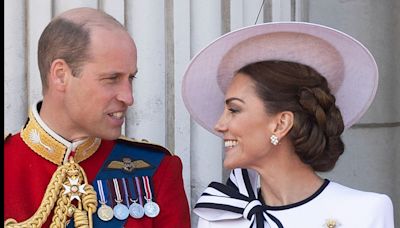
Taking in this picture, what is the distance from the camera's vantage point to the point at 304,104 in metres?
2.64

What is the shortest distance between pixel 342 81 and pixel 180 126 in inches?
36.4

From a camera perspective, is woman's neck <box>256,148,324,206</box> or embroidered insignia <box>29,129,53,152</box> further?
embroidered insignia <box>29,129,53,152</box>

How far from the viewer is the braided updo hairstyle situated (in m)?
2.64

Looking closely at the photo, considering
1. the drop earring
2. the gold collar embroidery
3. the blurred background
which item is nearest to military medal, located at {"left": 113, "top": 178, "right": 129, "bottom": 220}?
the gold collar embroidery

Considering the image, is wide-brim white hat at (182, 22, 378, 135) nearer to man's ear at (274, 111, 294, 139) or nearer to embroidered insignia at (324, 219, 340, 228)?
man's ear at (274, 111, 294, 139)

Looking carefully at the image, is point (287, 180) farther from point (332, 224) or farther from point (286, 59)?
point (286, 59)

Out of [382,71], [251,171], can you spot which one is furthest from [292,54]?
[382,71]

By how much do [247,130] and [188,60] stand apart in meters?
0.97

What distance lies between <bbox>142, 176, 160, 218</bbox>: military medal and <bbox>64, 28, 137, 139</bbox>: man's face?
175mm

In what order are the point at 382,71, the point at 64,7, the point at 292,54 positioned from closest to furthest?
the point at 292,54, the point at 64,7, the point at 382,71

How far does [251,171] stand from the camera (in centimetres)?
279

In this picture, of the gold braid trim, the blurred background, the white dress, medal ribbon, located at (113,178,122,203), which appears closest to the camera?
the white dress

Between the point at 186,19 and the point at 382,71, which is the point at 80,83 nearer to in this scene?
the point at 186,19

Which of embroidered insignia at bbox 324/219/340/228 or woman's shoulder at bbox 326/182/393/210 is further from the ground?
woman's shoulder at bbox 326/182/393/210
